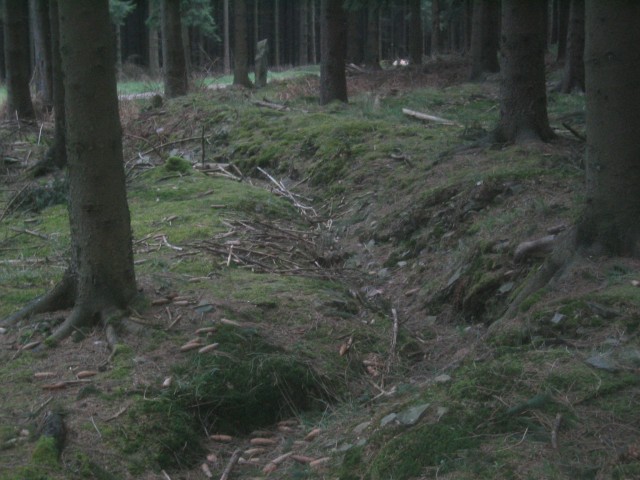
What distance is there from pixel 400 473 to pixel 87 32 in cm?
380

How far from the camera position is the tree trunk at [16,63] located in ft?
61.9

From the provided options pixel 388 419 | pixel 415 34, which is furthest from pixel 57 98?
pixel 415 34

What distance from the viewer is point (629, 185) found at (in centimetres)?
611

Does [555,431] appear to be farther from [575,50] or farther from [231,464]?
[575,50]

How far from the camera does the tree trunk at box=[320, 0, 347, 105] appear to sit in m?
17.8

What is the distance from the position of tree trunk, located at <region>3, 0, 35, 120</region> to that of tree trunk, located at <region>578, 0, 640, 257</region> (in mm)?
15541

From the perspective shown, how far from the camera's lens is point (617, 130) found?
6156 millimetres

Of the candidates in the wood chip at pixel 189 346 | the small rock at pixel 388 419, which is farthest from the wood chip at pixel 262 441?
the small rock at pixel 388 419

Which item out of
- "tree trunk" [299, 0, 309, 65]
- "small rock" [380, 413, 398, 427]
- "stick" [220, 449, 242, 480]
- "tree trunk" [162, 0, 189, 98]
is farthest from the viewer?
"tree trunk" [299, 0, 309, 65]

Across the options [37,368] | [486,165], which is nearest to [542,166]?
[486,165]

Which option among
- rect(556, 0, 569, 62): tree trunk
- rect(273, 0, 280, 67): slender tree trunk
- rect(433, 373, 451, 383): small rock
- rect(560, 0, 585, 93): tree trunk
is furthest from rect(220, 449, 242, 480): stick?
rect(273, 0, 280, 67): slender tree trunk

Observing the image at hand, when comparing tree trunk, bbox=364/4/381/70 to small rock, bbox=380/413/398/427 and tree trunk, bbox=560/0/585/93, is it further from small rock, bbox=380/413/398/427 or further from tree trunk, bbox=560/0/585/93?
small rock, bbox=380/413/398/427

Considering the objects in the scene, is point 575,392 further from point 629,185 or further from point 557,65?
point 557,65

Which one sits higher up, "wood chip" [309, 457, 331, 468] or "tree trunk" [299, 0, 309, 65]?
"tree trunk" [299, 0, 309, 65]
